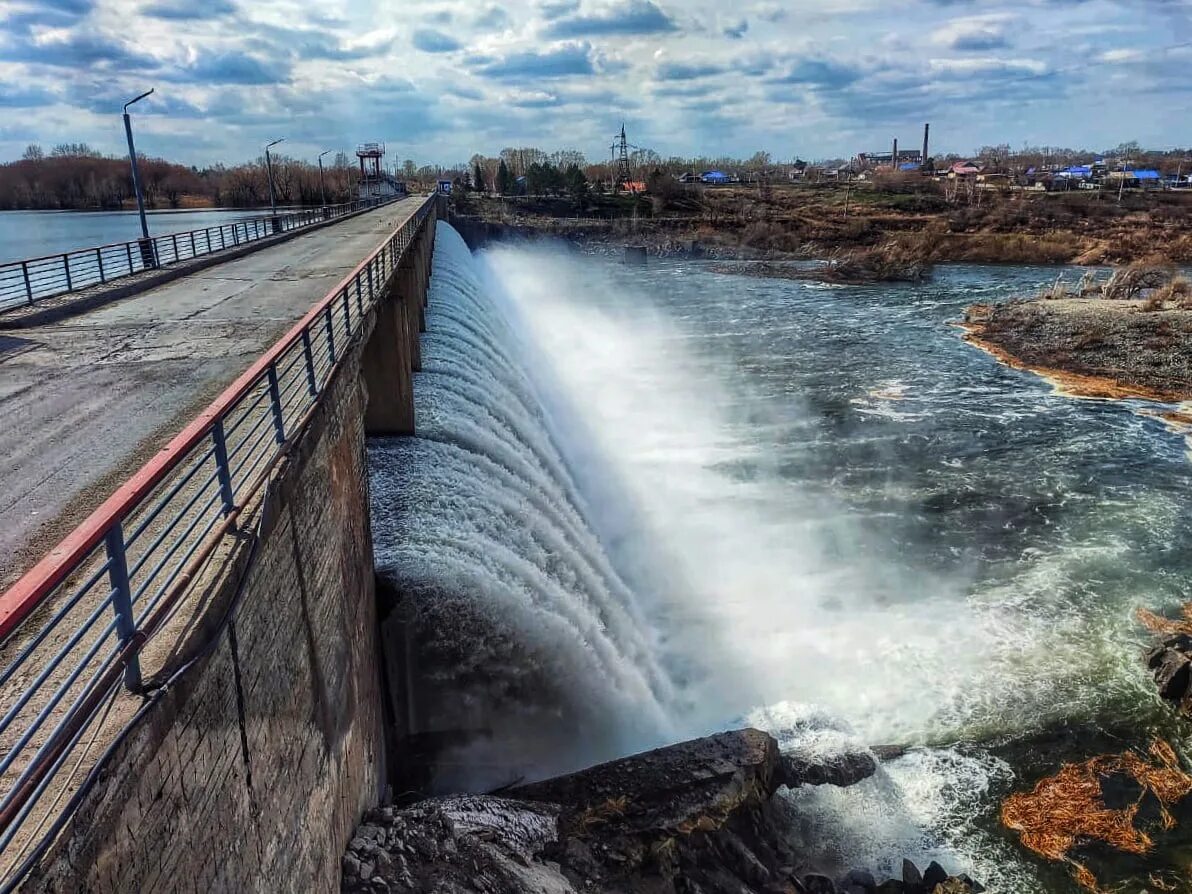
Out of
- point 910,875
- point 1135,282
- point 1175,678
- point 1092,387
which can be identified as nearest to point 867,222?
point 1135,282

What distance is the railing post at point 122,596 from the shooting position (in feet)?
14.2

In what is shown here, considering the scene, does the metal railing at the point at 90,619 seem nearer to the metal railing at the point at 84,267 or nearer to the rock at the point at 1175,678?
the metal railing at the point at 84,267

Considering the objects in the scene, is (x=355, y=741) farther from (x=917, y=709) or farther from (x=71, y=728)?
(x=917, y=709)

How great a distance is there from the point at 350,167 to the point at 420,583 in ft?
650

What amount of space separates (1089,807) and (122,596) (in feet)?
43.4

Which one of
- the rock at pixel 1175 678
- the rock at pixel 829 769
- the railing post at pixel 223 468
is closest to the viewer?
the railing post at pixel 223 468

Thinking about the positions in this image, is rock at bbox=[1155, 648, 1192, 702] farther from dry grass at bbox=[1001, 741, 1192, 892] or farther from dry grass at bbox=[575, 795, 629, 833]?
dry grass at bbox=[575, 795, 629, 833]

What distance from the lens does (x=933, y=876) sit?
10.9 meters

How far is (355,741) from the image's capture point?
898 cm

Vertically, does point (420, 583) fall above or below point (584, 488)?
above

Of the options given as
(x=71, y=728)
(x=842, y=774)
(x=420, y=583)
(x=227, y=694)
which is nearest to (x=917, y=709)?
(x=842, y=774)

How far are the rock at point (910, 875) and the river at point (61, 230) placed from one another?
35186 mm

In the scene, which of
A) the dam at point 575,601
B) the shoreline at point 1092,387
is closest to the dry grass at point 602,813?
the dam at point 575,601

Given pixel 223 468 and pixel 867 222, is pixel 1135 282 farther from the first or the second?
pixel 223 468
